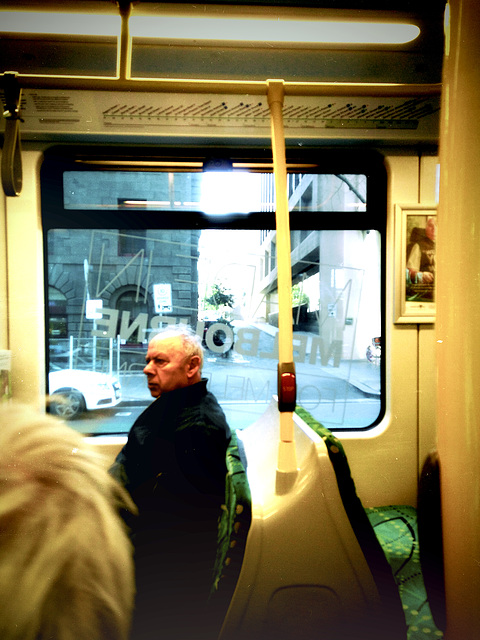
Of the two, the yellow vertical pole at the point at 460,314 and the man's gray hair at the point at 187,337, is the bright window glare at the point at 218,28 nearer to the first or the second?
the yellow vertical pole at the point at 460,314

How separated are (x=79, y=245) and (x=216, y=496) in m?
1.53

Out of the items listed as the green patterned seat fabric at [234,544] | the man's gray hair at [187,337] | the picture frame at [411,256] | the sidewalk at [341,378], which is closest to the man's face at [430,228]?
the picture frame at [411,256]

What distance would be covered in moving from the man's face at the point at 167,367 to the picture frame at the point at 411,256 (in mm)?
1247

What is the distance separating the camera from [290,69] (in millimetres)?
1628

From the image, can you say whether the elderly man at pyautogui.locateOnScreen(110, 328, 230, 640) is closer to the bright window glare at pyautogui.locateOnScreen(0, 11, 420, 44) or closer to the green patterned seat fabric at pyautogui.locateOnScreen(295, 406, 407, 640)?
the green patterned seat fabric at pyautogui.locateOnScreen(295, 406, 407, 640)

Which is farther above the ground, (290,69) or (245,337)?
(290,69)

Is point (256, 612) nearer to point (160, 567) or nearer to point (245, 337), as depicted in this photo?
point (160, 567)

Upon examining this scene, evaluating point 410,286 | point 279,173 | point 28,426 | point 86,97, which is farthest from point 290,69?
point 28,426

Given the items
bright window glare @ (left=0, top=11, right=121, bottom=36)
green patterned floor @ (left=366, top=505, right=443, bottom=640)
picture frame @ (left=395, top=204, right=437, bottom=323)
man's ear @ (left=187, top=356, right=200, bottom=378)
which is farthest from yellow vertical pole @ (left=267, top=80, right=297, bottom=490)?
picture frame @ (left=395, top=204, right=437, bottom=323)

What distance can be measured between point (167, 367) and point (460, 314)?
169 cm

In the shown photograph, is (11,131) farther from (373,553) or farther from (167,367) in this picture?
(373,553)

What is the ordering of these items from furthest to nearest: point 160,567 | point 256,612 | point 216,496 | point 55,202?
point 55,202
point 216,496
point 160,567
point 256,612

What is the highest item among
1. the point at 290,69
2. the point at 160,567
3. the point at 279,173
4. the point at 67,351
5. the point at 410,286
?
the point at 290,69

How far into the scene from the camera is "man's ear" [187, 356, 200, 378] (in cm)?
202
